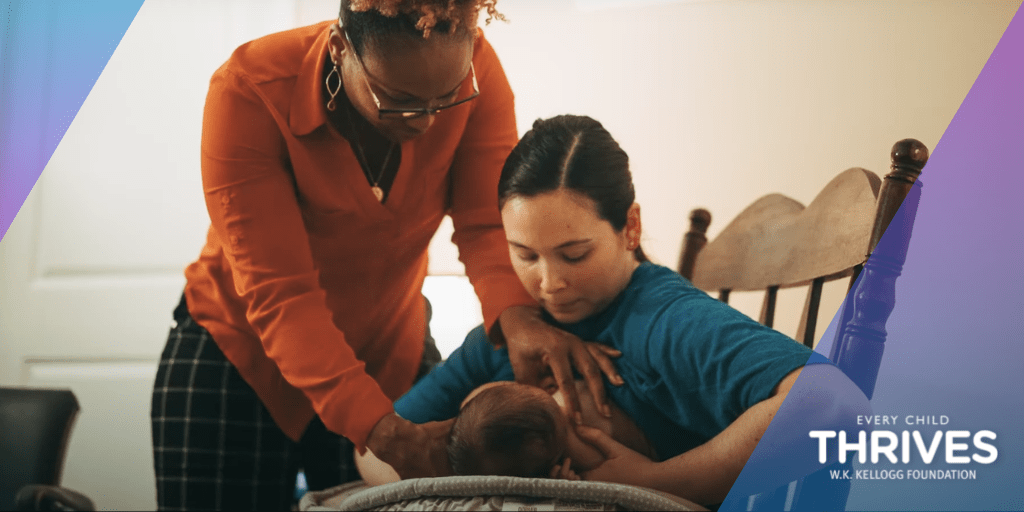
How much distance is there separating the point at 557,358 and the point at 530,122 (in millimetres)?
1388

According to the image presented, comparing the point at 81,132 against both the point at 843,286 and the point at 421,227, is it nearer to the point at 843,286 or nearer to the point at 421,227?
the point at 421,227

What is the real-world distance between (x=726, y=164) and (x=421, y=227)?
45.9 inches

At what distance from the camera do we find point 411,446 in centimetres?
Answer: 102

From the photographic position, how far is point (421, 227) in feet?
4.17

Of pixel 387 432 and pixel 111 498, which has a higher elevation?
pixel 387 432

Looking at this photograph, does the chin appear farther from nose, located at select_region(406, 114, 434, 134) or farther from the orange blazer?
nose, located at select_region(406, 114, 434, 134)

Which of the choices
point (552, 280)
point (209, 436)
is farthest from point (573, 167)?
point (209, 436)

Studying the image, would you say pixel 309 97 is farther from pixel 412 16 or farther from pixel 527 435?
pixel 527 435

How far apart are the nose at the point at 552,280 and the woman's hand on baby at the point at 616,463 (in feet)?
0.57

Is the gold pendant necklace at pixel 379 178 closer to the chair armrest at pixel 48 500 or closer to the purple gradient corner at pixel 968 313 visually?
the chair armrest at pixel 48 500

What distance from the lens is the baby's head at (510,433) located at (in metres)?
0.92

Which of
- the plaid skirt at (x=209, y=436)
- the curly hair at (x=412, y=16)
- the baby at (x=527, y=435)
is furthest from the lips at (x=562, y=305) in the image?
the plaid skirt at (x=209, y=436)

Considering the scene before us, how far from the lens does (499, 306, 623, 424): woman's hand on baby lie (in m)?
0.97

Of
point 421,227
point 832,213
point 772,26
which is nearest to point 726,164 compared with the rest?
point 772,26
